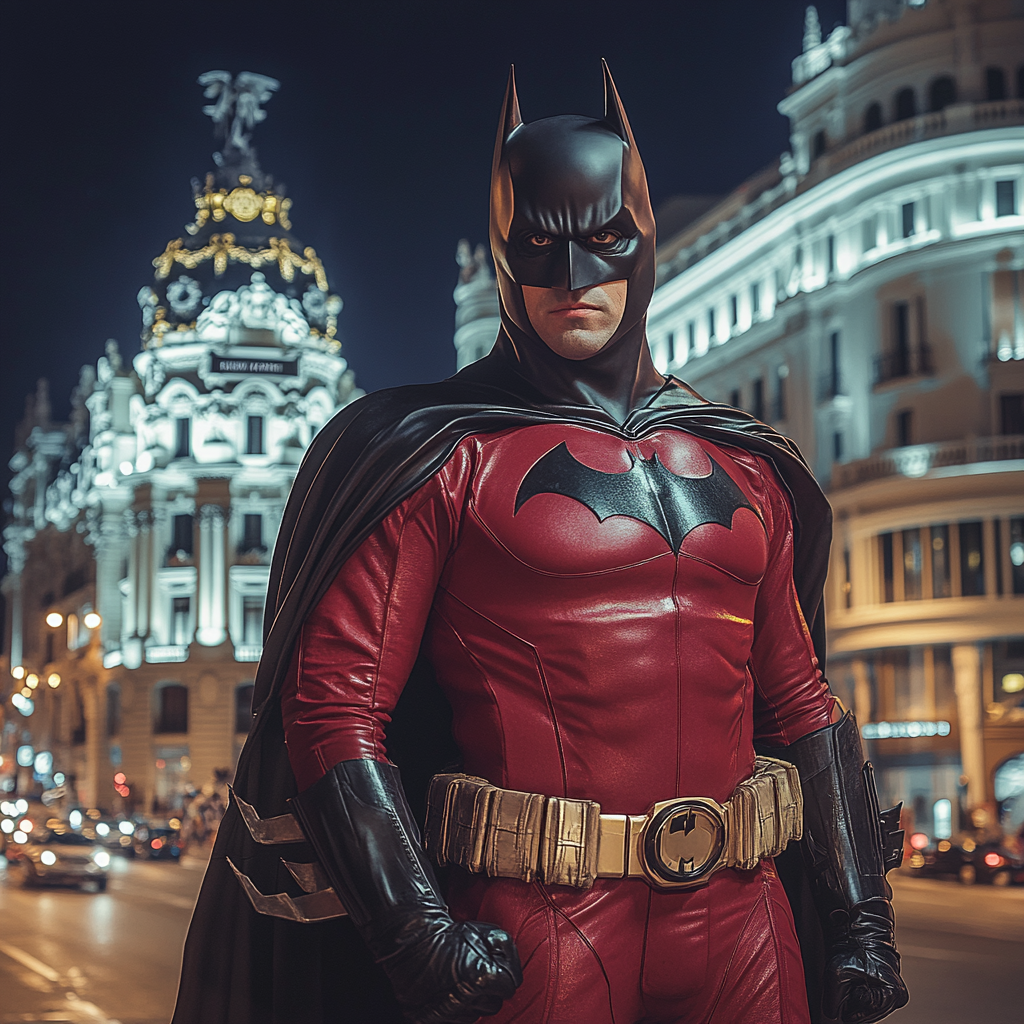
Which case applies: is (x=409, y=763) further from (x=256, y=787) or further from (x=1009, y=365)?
(x=1009, y=365)

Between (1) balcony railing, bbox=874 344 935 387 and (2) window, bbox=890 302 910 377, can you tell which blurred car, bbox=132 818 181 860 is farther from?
(2) window, bbox=890 302 910 377

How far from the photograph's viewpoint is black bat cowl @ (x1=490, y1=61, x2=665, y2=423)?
3.10 metres

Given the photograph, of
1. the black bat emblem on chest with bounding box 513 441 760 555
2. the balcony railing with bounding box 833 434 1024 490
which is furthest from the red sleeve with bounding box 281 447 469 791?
the balcony railing with bounding box 833 434 1024 490

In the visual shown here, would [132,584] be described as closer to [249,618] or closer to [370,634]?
[249,618]

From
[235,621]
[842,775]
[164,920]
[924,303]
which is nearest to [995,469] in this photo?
[924,303]

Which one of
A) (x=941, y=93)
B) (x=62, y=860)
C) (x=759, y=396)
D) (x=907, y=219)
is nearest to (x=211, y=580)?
(x=759, y=396)

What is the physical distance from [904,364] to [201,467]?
1294 inches

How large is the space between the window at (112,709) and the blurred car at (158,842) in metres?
27.2

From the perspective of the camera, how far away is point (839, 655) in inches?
1331

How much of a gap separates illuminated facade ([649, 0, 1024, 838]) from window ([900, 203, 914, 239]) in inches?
1.7

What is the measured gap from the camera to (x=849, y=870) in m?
3.21

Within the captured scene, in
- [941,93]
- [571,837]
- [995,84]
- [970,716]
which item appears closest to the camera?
[571,837]

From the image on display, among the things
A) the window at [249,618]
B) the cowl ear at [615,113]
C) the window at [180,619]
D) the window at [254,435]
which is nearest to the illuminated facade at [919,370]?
the window at [254,435]

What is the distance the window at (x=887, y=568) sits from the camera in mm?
32844
